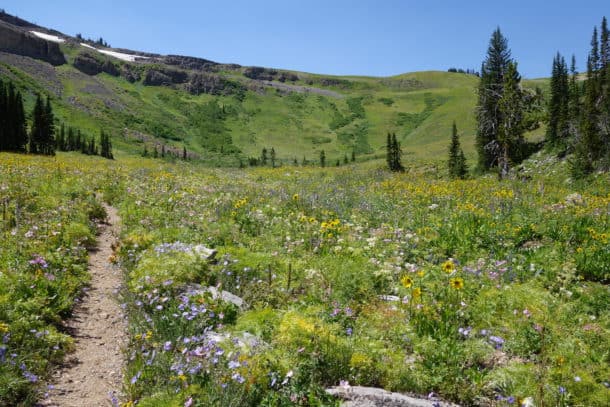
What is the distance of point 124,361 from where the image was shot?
5.12 meters

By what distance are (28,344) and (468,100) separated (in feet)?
574

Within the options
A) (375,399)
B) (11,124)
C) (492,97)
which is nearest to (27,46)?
(11,124)

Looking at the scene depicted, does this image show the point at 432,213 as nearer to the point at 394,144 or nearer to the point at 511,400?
the point at 511,400

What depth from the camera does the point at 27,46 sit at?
177000 mm

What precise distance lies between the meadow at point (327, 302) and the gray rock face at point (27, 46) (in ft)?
695

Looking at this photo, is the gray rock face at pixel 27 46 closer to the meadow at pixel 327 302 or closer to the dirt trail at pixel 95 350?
the meadow at pixel 327 302

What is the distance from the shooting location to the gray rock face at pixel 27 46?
172 metres

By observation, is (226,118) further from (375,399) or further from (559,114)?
(375,399)

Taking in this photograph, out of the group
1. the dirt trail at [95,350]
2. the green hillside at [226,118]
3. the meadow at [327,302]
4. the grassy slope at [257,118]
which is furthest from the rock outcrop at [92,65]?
the dirt trail at [95,350]

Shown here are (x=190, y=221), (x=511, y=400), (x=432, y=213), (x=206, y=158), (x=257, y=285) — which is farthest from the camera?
(x=206, y=158)

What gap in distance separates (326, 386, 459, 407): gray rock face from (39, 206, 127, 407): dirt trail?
267cm

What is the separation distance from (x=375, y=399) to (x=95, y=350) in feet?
13.3

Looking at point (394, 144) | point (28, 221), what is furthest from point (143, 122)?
point (28, 221)

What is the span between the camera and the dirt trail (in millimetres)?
4496
